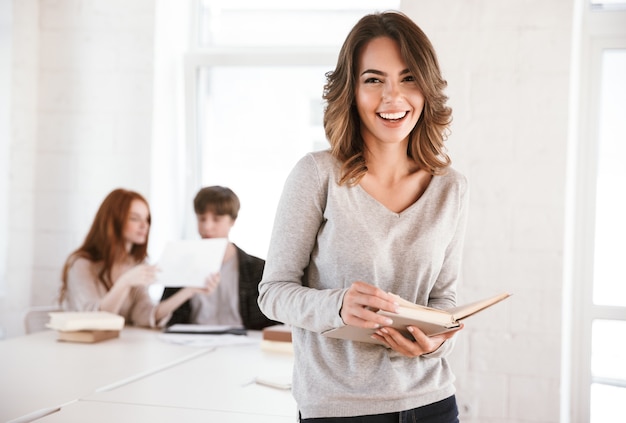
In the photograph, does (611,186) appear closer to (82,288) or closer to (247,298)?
(247,298)

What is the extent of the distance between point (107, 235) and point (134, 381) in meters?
1.03

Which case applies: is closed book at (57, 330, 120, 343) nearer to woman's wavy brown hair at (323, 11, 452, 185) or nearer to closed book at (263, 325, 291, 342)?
closed book at (263, 325, 291, 342)

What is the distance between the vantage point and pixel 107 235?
269 centimetres

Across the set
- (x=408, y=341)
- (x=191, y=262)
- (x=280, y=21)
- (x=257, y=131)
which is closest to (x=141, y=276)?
(x=191, y=262)

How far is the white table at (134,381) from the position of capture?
1503 millimetres

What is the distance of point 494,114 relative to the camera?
2.33 meters

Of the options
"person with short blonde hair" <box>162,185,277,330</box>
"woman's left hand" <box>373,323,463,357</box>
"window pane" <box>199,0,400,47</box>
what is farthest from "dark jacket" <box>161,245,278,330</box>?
"woman's left hand" <box>373,323,463,357</box>

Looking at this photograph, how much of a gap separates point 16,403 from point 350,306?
3.18 feet

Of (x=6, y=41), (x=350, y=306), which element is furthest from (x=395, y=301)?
(x=6, y=41)

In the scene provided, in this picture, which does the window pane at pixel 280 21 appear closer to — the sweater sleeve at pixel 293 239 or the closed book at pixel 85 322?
the closed book at pixel 85 322

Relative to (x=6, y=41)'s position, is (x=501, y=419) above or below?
below

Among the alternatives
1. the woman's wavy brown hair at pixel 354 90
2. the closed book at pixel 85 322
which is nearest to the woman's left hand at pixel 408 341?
the woman's wavy brown hair at pixel 354 90

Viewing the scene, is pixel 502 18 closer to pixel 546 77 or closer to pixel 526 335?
pixel 546 77

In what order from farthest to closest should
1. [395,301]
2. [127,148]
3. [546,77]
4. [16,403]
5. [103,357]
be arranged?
[127,148], [546,77], [103,357], [16,403], [395,301]
